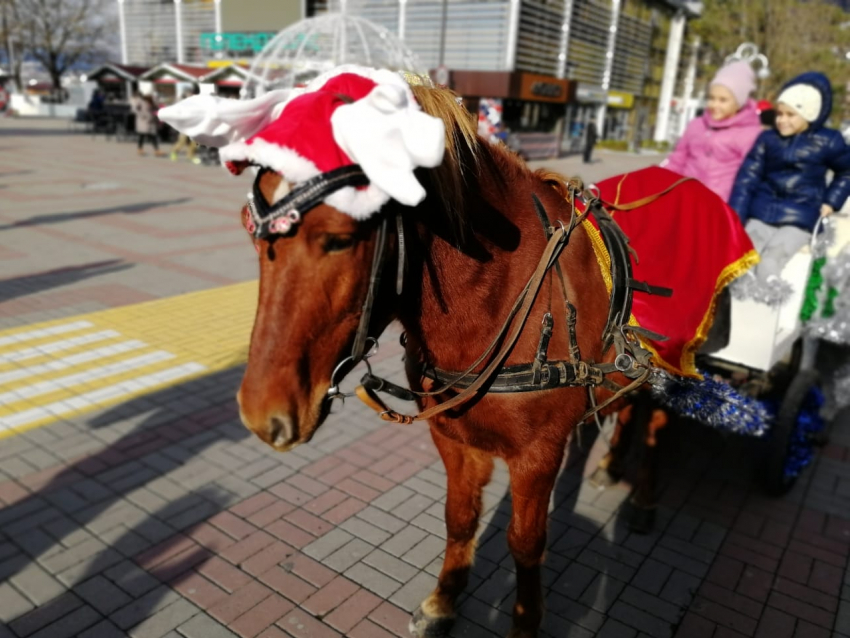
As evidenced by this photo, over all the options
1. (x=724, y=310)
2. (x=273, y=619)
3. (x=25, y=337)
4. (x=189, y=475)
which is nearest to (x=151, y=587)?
(x=273, y=619)

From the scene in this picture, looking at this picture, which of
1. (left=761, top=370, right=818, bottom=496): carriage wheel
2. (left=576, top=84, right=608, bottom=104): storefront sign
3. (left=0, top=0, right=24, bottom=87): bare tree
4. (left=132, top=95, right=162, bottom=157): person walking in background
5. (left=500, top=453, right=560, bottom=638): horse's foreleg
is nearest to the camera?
(left=500, top=453, right=560, bottom=638): horse's foreleg

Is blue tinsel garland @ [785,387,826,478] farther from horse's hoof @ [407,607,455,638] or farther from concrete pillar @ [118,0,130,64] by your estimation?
concrete pillar @ [118,0,130,64]

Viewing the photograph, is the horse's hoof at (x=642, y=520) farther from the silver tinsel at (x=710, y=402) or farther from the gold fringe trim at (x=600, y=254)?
the gold fringe trim at (x=600, y=254)

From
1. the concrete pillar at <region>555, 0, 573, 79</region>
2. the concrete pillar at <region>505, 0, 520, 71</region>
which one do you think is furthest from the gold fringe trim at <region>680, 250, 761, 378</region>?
Answer: the concrete pillar at <region>555, 0, 573, 79</region>

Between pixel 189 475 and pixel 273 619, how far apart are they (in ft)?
4.91

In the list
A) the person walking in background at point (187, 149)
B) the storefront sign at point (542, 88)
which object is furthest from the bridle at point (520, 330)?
the storefront sign at point (542, 88)

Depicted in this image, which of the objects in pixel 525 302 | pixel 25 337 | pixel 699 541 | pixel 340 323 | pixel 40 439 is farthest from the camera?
pixel 25 337

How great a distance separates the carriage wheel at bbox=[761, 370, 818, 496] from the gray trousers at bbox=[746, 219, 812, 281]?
841 mm

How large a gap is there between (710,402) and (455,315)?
1893 millimetres

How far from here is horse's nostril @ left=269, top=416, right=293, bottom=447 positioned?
1.66 metres

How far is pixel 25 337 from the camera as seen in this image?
20.5 ft

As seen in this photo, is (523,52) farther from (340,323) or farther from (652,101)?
(340,323)

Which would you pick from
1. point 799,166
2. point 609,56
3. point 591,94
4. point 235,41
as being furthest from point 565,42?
point 799,166

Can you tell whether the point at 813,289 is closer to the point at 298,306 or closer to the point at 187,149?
the point at 298,306
